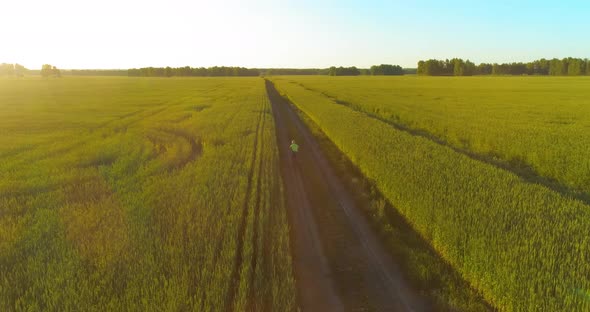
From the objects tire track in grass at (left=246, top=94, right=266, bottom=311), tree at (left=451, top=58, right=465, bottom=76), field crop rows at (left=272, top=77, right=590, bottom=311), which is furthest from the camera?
tree at (left=451, top=58, right=465, bottom=76)

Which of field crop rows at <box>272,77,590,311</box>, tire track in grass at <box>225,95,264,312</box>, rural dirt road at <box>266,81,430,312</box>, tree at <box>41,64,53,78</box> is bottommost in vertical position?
rural dirt road at <box>266,81,430,312</box>

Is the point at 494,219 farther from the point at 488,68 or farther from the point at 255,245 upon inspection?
the point at 488,68

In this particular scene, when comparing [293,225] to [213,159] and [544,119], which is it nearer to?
Result: [213,159]

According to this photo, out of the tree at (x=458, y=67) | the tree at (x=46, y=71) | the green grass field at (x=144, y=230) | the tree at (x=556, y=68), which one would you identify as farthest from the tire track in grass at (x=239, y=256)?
the tree at (x=556, y=68)

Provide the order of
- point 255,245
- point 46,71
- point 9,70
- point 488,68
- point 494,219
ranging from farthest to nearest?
point 488,68, point 9,70, point 46,71, point 255,245, point 494,219

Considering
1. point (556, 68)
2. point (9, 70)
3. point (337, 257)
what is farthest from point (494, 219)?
point (9, 70)

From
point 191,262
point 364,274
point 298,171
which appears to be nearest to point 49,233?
point 191,262

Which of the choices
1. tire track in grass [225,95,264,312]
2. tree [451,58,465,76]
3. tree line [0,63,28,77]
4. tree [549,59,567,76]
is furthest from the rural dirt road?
tree line [0,63,28,77]

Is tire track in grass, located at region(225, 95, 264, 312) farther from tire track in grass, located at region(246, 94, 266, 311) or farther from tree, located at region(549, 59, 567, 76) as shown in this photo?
tree, located at region(549, 59, 567, 76)
